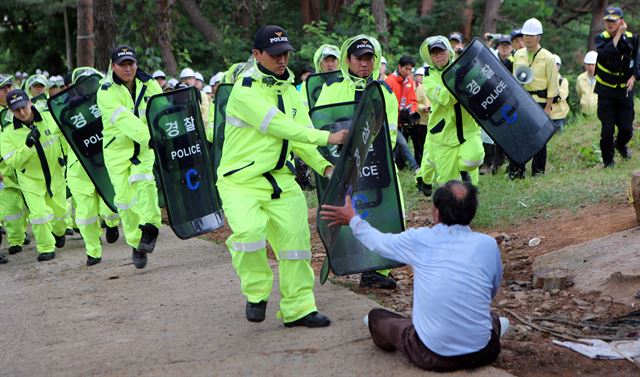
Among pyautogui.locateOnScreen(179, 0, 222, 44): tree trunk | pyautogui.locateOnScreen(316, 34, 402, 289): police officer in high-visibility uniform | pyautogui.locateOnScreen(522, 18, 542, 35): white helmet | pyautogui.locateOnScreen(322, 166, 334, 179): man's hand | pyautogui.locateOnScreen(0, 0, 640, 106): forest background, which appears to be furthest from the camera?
pyautogui.locateOnScreen(179, 0, 222, 44): tree trunk

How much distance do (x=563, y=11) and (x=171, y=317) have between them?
19961 millimetres

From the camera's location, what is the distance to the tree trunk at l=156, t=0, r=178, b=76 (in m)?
21.9

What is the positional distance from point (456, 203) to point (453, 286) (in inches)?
17.4

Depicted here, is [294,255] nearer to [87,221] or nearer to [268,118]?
[268,118]

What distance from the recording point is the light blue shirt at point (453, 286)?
4805mm

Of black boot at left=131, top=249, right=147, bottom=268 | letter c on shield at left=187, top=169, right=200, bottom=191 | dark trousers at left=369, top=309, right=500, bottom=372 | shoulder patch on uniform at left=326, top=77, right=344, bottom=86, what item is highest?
shoulder patch on uniform at left=326, top=77, right=344, bottom=86

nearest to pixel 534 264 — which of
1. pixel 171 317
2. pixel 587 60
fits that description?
pixel 171 317

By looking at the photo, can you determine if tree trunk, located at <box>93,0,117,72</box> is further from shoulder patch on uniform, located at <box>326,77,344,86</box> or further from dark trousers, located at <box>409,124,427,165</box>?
shoulder patch on uniform, located at <box>326,77,344,86</box>

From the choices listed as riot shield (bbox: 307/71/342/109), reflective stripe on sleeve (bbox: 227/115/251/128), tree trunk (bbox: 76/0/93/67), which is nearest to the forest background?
tree trunk (bbox: 76/0/93/67)

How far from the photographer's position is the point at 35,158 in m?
10.6

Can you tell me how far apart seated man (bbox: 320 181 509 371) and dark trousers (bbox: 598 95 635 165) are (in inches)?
264

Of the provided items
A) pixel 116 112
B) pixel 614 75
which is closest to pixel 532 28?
pixel 614 75

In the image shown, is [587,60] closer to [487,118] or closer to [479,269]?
[487,118]

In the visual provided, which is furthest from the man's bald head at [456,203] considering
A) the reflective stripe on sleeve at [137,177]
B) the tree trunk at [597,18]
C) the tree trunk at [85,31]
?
the tree trunk at [597,18]
